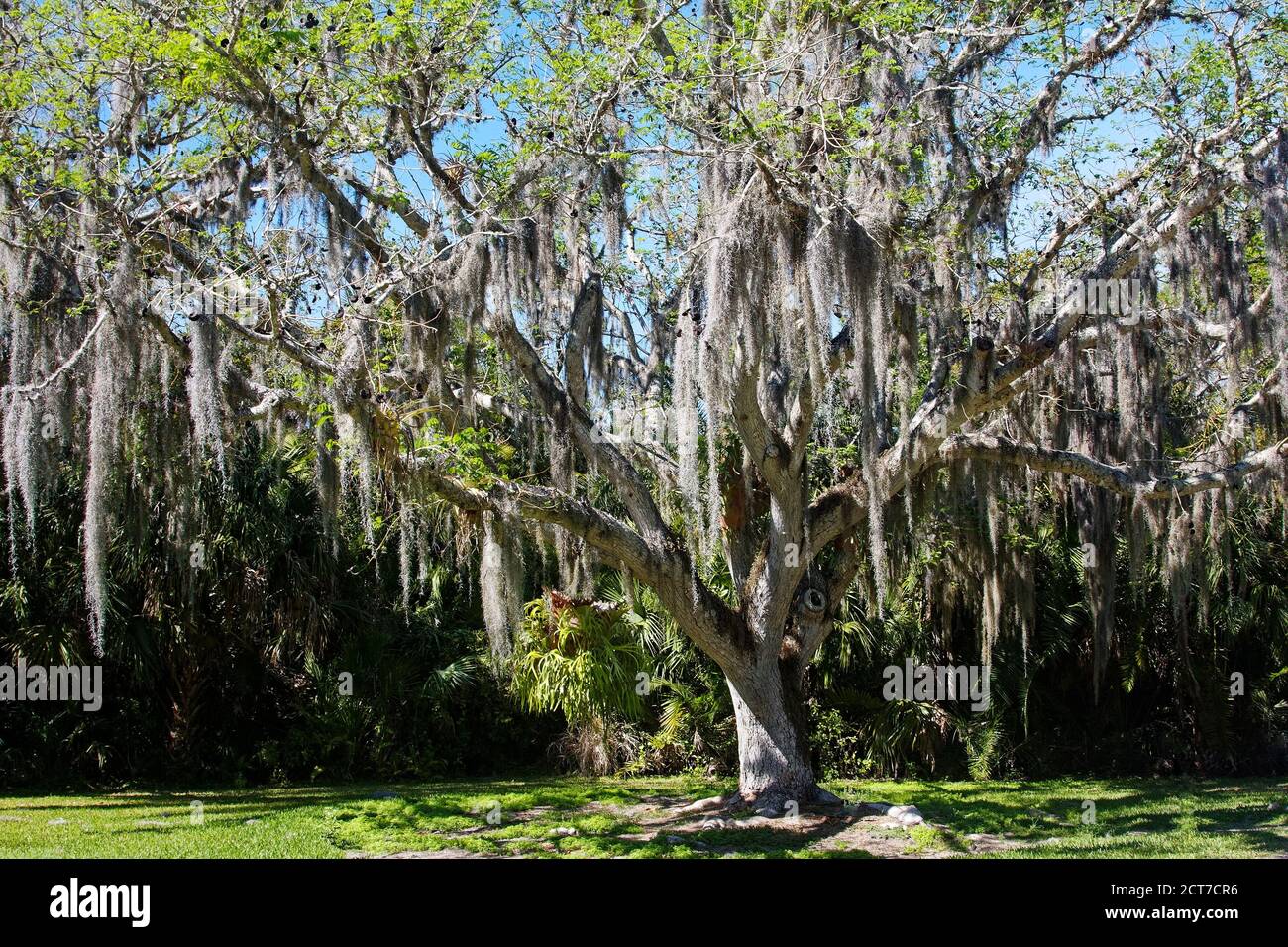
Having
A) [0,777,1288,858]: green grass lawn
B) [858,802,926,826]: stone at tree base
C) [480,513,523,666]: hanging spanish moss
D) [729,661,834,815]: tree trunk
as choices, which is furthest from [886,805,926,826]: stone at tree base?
[480,513,523,666]: hanging spanish moss

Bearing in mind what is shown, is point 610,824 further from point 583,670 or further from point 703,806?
point 583,670

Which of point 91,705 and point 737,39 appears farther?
point 91,705

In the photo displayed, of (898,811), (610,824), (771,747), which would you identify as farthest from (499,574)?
(898,811)

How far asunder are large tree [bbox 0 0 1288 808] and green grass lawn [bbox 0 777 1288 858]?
131cm

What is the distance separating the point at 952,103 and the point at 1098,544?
458 centimetres

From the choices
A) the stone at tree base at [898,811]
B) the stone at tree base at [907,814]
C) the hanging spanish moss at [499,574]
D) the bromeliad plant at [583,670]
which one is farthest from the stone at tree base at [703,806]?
the bromeliad plant at [583,670]

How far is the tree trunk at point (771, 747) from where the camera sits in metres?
9.46

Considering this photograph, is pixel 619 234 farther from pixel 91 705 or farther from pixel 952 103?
pixel 91 705

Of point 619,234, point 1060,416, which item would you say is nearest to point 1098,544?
point 1060,416

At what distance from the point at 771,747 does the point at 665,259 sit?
4338 millimetres

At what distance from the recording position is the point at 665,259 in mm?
10367

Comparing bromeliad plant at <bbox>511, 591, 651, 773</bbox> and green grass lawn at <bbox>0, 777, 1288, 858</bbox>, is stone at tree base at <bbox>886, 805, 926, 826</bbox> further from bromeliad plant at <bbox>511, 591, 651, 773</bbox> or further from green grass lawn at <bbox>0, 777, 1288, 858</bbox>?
bromeliad plant at <bbox>511, 591, 651, 773</bbox>

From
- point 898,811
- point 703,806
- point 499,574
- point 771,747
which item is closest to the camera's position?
point 499,574

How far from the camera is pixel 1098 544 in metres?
10.9
